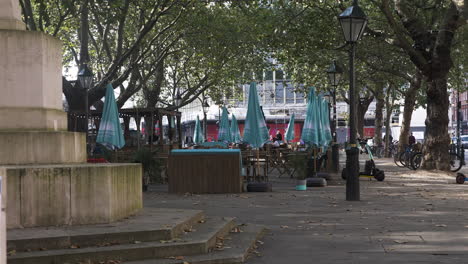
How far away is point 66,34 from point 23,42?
109 ft

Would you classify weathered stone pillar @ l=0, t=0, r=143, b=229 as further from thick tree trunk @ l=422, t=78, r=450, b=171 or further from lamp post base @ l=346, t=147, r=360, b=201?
thick tree trunk @ l=422, t=78, r=450, b=171

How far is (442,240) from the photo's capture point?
9477mm

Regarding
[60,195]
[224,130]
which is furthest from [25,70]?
[224,130]

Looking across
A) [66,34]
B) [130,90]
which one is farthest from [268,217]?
[66,34]

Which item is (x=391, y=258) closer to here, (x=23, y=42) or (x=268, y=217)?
(x=268, y=217)

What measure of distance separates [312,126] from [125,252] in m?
16.4

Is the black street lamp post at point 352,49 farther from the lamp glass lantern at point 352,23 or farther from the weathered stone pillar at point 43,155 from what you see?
the weathered stone pillar at point 43,155

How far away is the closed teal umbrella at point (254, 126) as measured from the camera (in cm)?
2041

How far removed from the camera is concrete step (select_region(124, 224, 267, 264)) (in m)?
7.90

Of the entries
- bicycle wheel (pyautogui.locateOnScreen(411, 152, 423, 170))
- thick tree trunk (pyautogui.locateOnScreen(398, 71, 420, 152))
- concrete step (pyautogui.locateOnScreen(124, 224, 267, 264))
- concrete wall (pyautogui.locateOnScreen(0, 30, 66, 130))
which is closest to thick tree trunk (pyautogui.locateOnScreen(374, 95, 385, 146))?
thick tree trunk (pyautogui.locateOnScreen(398, 71, 420, 152))

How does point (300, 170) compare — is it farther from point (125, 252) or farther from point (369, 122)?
point (369, 122)

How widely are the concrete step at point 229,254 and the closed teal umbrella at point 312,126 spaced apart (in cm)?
1372

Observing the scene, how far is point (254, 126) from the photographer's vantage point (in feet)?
67.5

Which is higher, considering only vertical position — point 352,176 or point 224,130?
point 224,130
